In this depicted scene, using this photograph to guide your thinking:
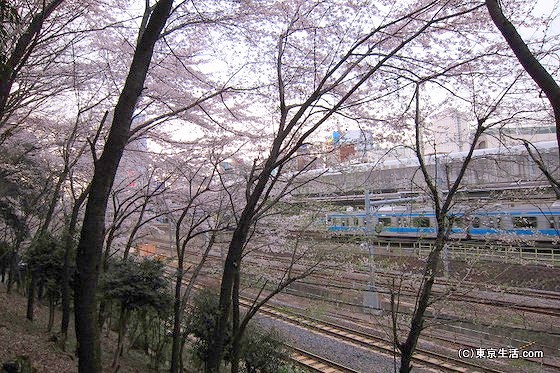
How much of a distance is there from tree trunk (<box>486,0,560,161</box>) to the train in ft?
5.95

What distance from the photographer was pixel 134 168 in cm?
1247

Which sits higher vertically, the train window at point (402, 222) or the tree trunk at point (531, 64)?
the tree trunk at point (531, 64)

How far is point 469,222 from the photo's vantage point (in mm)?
7316

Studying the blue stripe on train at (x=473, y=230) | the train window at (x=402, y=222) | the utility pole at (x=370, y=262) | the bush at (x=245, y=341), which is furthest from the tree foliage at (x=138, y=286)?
the train window at (x=402, y=222)

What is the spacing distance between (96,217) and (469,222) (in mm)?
6143

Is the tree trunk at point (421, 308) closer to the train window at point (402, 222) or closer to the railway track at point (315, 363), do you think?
the railway track at point (315, 363)

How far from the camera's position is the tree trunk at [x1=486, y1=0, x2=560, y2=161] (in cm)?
284

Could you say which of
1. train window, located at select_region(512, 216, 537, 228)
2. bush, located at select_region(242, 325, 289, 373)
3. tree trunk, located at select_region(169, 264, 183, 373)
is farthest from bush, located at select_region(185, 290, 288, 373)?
train window, located at select_region(512, 216, 537, 228)

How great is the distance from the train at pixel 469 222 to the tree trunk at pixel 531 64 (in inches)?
71.4

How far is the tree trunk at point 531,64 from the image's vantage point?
2842 millimetres

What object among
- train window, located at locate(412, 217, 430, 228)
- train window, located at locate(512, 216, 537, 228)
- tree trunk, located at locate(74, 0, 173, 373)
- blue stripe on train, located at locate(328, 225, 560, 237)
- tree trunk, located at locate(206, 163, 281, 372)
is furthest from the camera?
blue stripe on train, located at locate(328, 225, 560, 237)

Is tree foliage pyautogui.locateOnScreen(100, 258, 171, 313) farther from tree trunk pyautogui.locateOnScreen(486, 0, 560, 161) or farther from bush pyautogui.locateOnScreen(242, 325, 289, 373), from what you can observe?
tree trunk pyautogui.locateOnScreen(486, 0, 560, 161)

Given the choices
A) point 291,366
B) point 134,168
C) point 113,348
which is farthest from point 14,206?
point 291,366

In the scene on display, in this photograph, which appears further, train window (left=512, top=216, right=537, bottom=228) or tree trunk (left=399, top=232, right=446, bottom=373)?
train window (left=512, top=216, right=537, bottom=228)
